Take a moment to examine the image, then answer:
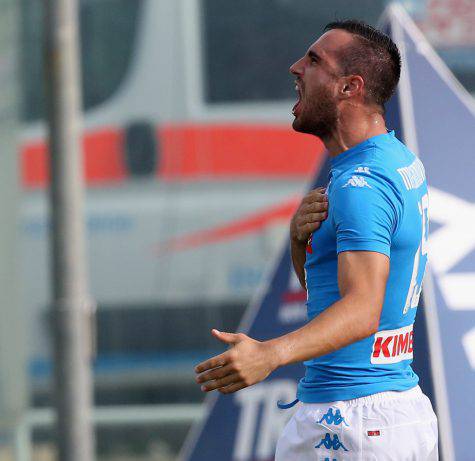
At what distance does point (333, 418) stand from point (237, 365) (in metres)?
0.40

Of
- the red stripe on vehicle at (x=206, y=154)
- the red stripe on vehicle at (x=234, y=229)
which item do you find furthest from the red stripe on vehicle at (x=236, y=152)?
the red stripe on vehicle at (x=234, y=229)

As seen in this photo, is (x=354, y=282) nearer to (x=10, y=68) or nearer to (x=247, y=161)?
(x=247, y=161)

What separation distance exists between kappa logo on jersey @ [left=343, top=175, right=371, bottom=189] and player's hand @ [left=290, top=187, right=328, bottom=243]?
0.10m

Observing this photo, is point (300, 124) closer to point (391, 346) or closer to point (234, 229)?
A: point (391, 346)

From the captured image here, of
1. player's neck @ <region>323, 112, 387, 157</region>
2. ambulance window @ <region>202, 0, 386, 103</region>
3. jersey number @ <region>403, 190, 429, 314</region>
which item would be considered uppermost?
ambulance window @ <region>202, 0, 386, 103</region>

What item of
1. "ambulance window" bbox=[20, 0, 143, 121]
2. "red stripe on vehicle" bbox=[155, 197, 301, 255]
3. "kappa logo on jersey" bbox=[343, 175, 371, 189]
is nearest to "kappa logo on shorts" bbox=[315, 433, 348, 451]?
"kappa logo on jersey" bbox=[343, 175, 371, 189]

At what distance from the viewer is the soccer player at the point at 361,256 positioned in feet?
7.52

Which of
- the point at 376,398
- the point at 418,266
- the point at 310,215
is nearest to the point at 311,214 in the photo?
the point at 310,215

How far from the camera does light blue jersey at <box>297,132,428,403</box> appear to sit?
91.9 inches

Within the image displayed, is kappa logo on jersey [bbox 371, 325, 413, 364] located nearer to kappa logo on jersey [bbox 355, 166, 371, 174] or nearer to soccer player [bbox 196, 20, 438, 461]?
soccer player [bbox 196, 20, 438, 461]

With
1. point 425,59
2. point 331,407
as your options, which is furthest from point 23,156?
point 331,407

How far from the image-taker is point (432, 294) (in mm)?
3113

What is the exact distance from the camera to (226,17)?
538 centimetres

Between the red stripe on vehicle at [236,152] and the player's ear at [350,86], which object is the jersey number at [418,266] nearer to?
the player's ear at [350,86]
